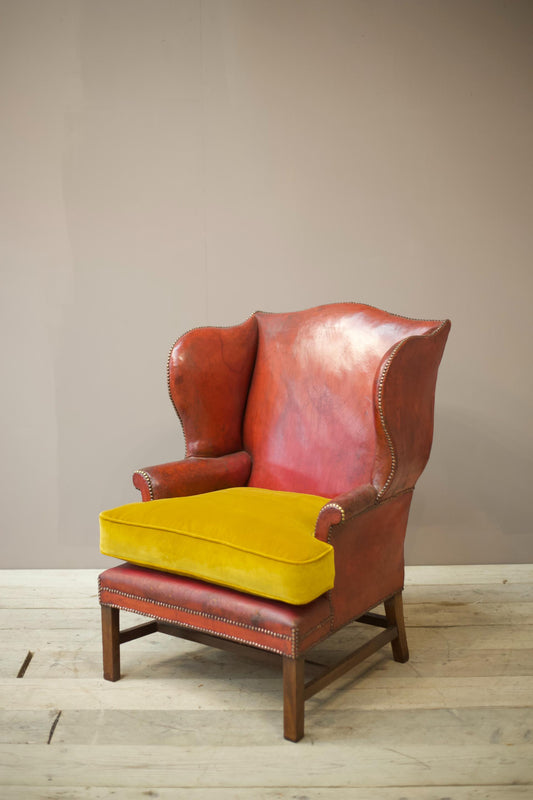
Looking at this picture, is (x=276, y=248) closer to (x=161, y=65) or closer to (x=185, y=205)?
(x=185, y=205)

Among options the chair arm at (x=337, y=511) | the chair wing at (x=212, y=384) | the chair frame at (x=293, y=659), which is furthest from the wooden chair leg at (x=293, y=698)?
the chair wing at (x=212, y=384)

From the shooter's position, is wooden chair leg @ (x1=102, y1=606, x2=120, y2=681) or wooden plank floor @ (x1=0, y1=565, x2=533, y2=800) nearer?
wooden plank floor @ (x1=0, y1=565, x2=533, y2=800)

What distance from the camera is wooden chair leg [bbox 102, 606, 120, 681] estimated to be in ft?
6.98

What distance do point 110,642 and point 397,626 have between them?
0.86 metres

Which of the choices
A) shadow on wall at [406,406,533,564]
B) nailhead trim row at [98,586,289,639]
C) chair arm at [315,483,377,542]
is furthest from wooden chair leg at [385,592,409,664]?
shadow on wall at [406,406,533,564]

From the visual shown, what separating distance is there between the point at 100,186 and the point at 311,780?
7.76ft

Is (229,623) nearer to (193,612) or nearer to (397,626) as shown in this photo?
(193,612)

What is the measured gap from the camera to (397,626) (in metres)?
2.27

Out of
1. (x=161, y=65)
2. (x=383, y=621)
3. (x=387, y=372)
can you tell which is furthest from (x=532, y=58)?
(x=383, y=621)

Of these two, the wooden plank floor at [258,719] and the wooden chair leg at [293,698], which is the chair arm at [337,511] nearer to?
the wooden chair leg at [293,698]

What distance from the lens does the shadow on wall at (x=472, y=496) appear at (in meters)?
3.08

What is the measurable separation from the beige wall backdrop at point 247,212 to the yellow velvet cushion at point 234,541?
3.44ft

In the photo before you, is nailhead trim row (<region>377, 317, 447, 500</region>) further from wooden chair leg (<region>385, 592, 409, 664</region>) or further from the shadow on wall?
the shadow on wall

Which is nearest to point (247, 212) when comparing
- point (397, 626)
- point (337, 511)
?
point (337, 511)
